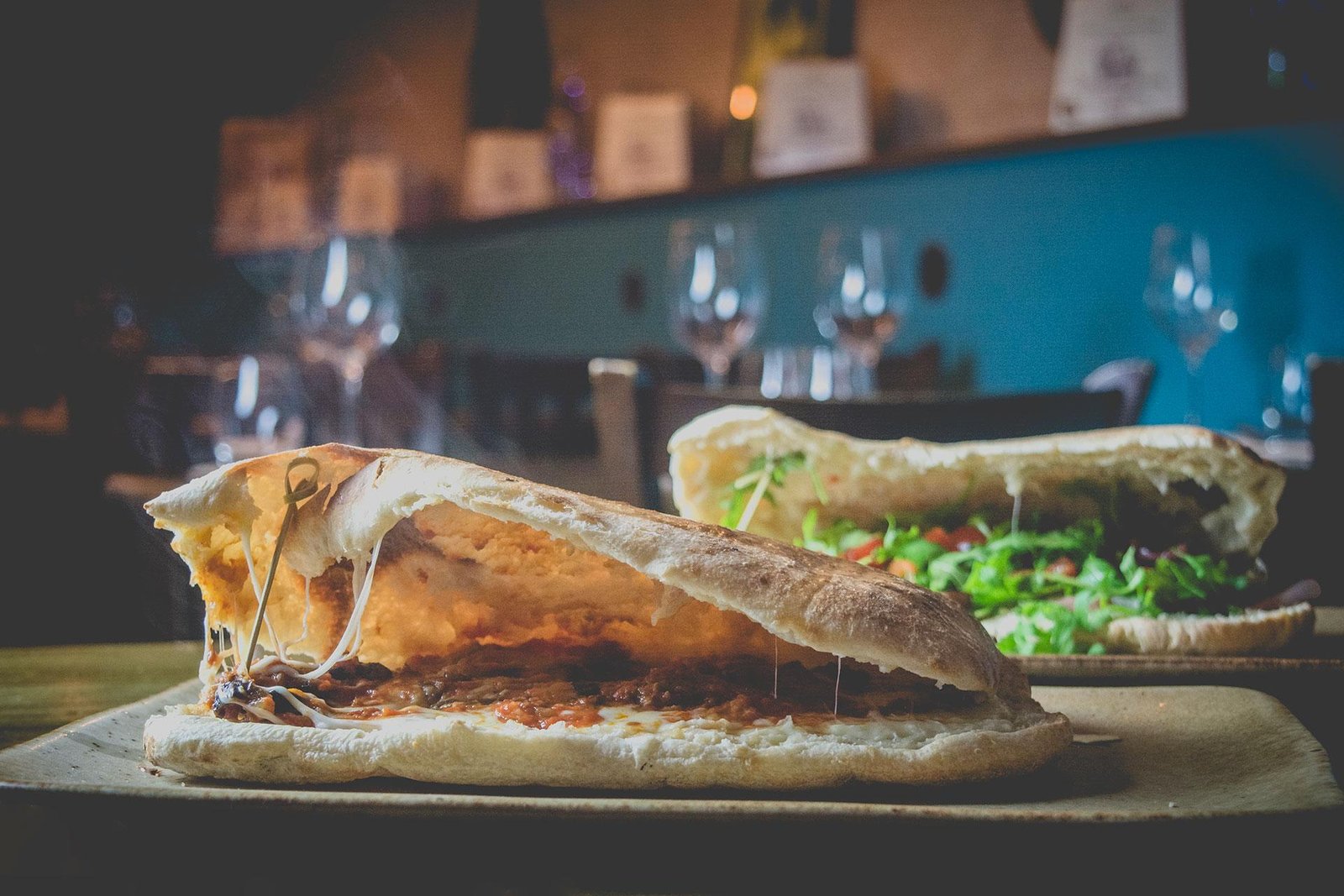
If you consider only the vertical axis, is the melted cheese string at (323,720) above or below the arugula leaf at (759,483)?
below

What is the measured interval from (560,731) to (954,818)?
0.39 metres

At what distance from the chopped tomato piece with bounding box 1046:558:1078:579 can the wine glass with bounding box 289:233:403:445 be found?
291 centimetres

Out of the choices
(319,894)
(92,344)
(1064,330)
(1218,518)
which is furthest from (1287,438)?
(92,344)

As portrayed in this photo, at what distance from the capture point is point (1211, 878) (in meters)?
0.95

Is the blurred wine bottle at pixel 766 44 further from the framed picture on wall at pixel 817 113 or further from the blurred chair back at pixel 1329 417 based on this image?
the blurred chair back at pixel 1329 417

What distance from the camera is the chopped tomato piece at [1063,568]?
7.16ft

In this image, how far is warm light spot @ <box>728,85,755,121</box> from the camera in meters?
6.88

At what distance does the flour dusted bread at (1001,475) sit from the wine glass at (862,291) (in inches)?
86.7

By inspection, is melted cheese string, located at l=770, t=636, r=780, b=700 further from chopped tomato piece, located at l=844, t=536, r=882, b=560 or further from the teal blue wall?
the teal blue wall

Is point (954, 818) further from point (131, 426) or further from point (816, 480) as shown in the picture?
point (131, 426)

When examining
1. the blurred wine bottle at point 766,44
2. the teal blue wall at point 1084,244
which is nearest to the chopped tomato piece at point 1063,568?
the teal blue wall at point 1084,244

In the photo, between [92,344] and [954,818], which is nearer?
[954,818]

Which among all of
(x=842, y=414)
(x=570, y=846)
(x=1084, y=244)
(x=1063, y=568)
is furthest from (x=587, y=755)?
(x=1084, y=244)

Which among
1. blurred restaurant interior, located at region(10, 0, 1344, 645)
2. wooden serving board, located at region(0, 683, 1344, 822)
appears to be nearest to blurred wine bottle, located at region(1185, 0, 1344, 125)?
blurred restaurant interior, located at region(10, 0, 1344, 645)
